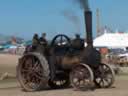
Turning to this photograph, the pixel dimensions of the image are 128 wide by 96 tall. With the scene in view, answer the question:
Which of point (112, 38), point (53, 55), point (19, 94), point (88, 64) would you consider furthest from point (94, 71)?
point (112, 38)

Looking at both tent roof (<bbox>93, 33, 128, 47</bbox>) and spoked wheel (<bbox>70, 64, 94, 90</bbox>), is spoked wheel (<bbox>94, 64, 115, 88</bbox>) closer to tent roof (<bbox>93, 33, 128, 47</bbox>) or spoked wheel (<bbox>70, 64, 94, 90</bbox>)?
spoked wheel (<bbox>70, 64, 94, 90</bbox>)

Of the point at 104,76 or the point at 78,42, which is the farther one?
the point at 104,76

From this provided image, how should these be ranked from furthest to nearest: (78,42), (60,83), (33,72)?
(60,83) → (33,72) → (78,42)

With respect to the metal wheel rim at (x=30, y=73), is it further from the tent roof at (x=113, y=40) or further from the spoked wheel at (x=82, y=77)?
the tent roof at (x=113, y=40)

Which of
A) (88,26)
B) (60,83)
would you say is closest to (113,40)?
(60,83)

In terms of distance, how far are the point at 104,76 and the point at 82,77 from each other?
4.26 feet

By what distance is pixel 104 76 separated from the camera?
1669 cm

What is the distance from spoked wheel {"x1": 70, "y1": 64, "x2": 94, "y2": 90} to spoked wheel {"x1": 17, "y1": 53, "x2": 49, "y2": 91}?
3.17 feet

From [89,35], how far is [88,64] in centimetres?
99

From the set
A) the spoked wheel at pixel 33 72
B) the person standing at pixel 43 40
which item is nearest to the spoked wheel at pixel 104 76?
the spoked wheel at pixel 33 72

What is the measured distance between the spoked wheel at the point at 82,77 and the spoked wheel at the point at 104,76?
780mm

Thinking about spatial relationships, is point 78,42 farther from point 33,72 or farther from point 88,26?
point 33,72

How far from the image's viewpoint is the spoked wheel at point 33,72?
16194 millimetres

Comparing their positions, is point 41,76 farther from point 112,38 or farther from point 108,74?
point 112,38
